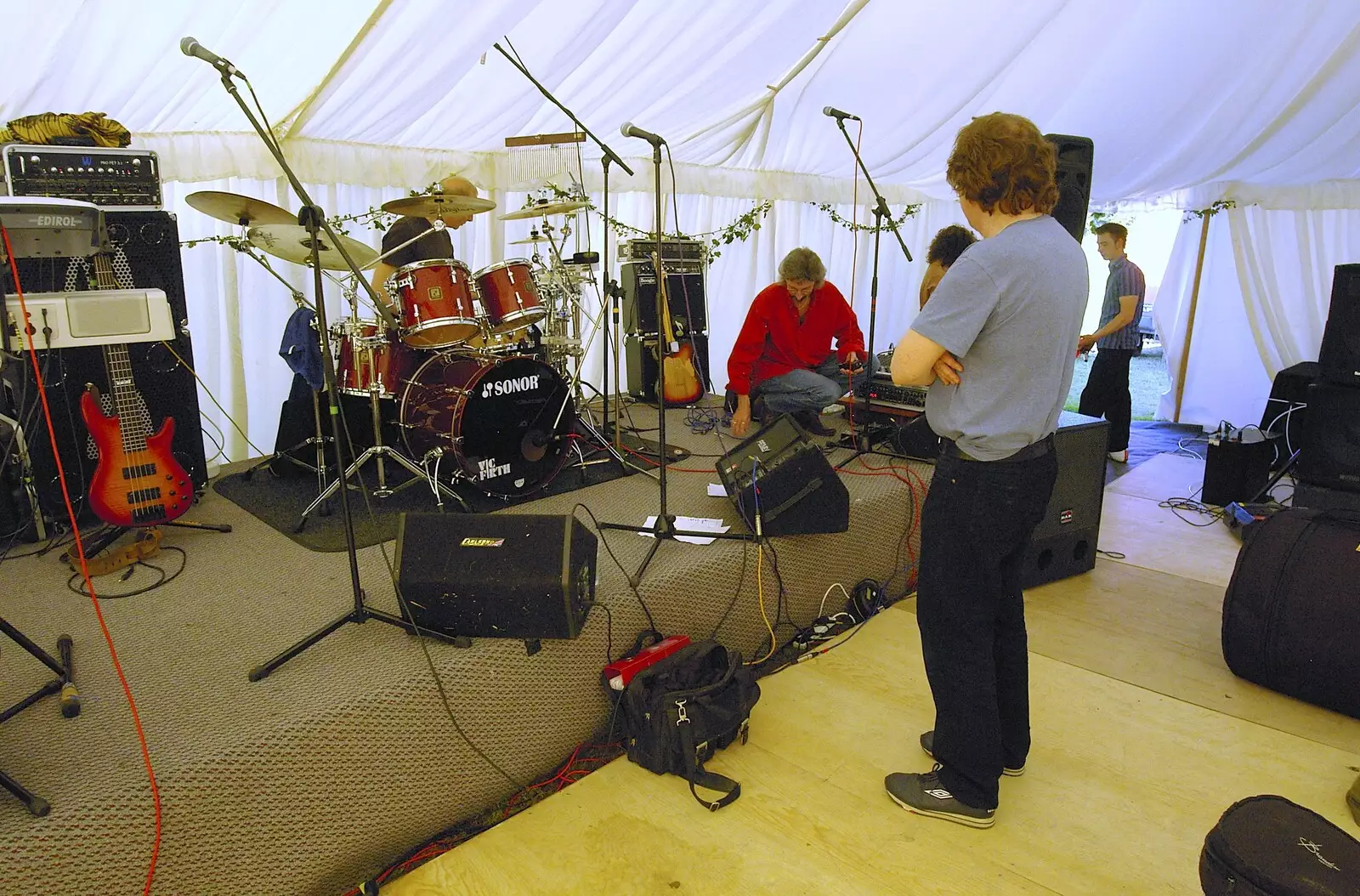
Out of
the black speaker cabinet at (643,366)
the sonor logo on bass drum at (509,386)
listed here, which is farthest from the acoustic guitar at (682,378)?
the sonor logo on bass drum at (509,386)

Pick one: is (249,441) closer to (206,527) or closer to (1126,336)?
(206,527)

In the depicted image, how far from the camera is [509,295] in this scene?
3.47 meters

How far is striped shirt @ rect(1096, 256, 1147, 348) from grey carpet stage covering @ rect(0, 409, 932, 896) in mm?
4004

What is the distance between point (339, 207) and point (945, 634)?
4.16 meters

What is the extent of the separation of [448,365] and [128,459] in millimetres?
1129

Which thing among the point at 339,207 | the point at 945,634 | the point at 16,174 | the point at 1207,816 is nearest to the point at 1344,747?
the point at 1207,816

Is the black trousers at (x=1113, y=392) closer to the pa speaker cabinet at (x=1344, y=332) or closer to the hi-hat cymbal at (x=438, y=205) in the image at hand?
Result: the pa speaker cabinet at (x=1344, y=332)

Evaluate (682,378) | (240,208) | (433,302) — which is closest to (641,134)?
(433,302)

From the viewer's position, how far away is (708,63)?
15.4ft

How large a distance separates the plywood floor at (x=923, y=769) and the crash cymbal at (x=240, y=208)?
220 cm

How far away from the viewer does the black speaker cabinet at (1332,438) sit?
4273 mm

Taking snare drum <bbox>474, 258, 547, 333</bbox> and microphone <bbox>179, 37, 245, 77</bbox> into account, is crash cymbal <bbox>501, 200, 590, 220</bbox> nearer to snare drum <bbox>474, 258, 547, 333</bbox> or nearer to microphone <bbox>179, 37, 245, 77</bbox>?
snare drum <bbox>474, 258, 547, 333</bbox>

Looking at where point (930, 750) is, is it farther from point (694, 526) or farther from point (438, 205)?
point (438, 205)

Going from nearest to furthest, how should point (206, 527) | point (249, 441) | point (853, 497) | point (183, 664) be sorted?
1. point (183, 664)
2. point (206, 527)
3. point (853, 497)
4. point (249, 441)
